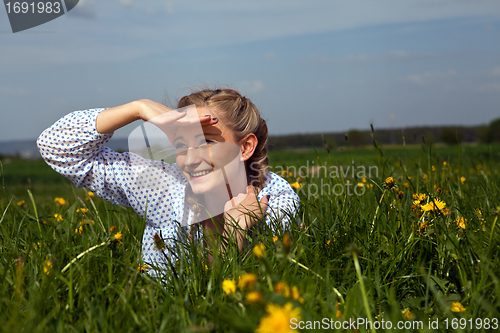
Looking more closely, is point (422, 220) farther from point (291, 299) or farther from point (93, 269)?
point (93, 269)

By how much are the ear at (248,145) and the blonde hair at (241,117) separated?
3 centimetres

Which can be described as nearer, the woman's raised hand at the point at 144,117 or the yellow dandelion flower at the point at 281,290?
the yellow dandelion flower at the point at 281,290

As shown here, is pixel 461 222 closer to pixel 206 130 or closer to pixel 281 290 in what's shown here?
pixel 281 290

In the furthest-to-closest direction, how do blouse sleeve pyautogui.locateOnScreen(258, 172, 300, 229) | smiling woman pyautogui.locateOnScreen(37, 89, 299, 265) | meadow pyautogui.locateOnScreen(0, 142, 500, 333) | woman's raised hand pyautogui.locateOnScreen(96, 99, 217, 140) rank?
blouse sleeve pyautogui.locateOnScreen(258, 172, 300, 229)
smiling woman pyautogui.locateOnScreen(37, 89, 299, 265)
woman's raised hand pyautogui.locateOnScreen(96, 99, 217, 140)
meadow pyautogui.locateOnScreen(0, 142, 500, 333)

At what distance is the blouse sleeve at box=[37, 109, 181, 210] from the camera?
2236 millimetres

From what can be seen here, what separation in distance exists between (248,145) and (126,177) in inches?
34.5

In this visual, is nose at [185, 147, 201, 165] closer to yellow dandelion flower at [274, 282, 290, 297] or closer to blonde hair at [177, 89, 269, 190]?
blonde hair at [177, 89, 269, 190]

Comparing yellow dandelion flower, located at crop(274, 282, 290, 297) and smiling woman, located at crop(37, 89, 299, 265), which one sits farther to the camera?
smiling woman, located at crop(37, 89, 299, 265)

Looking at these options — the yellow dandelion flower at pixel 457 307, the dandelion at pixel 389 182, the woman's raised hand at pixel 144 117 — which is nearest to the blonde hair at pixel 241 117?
the woman's raised hand at pixel 144 117

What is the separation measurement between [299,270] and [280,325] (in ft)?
2.68

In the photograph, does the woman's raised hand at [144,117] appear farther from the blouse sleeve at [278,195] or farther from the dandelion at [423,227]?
the dandelion at [423,227]

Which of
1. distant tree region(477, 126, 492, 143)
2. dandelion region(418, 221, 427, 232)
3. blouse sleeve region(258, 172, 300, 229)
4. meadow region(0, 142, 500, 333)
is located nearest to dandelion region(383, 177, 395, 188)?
meadow region(0, 142, 500, 333)

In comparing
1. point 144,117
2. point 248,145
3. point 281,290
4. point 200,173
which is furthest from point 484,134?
point 281,290

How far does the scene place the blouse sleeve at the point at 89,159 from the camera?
224 cm
